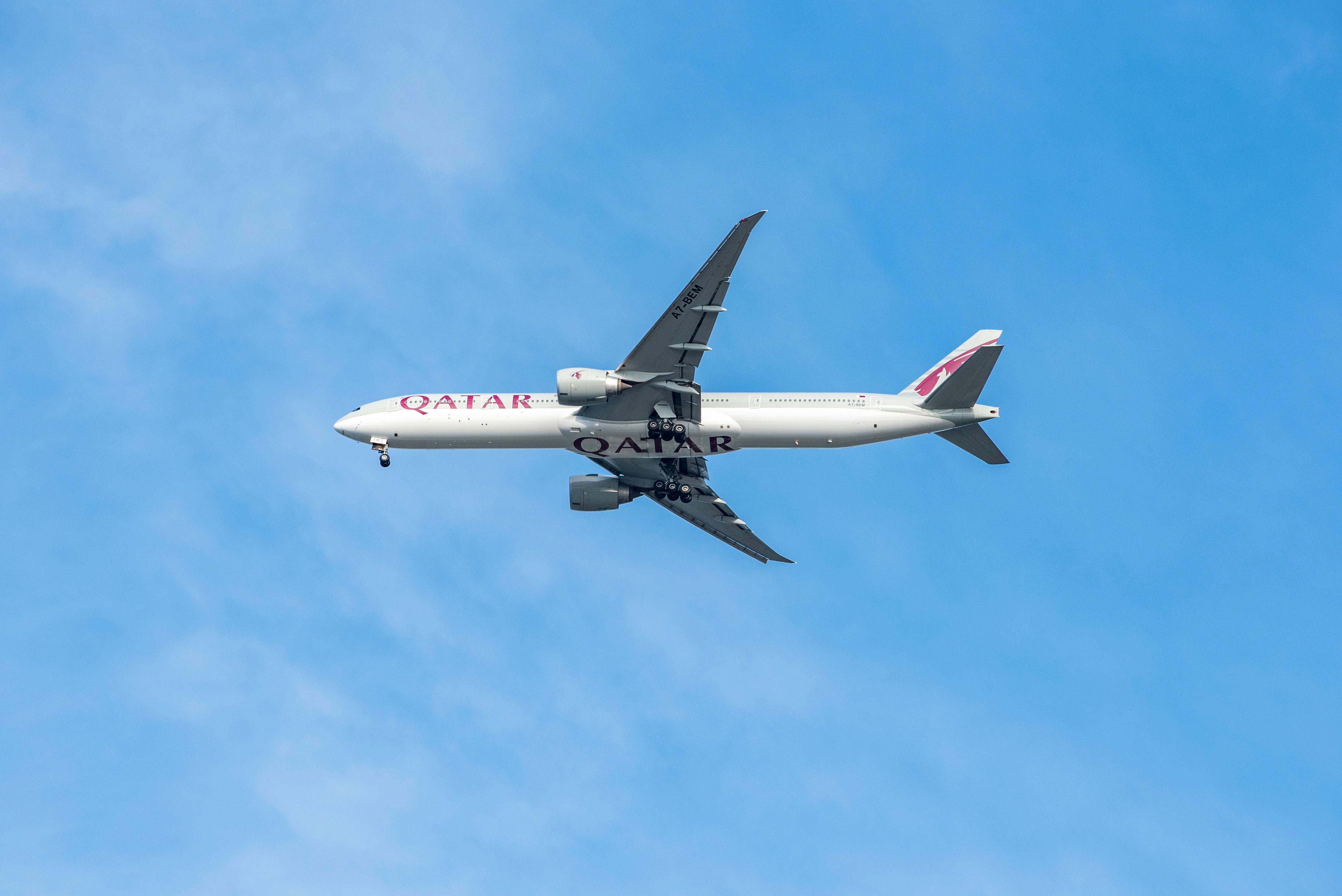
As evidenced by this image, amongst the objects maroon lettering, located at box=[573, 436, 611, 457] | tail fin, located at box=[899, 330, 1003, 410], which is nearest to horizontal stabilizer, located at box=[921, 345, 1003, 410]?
tail fin, located at box=[899, 330, 1003, 410]

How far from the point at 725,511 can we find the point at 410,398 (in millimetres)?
16905

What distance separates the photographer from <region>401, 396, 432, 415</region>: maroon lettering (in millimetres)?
53594

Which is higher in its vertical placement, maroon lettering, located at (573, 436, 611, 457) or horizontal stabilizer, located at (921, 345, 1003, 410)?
horizontal stabilizer, located at (921, 345, 1003, 410)

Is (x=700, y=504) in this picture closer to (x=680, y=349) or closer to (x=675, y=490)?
(x=675, y=490)

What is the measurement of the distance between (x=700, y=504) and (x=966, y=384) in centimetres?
1606

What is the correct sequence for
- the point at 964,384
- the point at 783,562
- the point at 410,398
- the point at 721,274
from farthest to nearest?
the point at 783,562 < the point at 410,398 < the point at 964,384 < the point at 721,274

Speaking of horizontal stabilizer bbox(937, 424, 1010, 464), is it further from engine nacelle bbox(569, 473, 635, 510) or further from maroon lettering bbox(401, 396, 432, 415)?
maroon lettering bbox(401, 396, 432, 415)

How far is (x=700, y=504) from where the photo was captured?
61.2m

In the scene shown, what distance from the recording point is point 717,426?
169ft

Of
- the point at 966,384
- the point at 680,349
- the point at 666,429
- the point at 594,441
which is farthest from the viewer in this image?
the point at 594,441

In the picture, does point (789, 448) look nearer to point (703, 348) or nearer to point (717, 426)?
point (717, 426)

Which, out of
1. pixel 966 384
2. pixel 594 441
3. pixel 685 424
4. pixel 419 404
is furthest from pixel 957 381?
pixel 419 404

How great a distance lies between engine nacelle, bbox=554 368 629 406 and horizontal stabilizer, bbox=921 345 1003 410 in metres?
13.0

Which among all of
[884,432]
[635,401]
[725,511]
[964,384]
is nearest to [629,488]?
[725,511]
